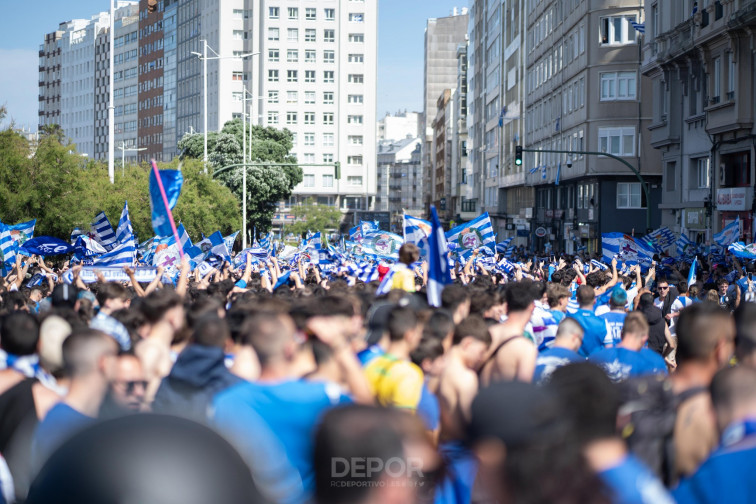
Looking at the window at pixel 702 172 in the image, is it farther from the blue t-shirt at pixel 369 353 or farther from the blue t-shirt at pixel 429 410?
the blue t-shirt at pixel 429 410

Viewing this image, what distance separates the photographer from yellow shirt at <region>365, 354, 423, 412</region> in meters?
5.73

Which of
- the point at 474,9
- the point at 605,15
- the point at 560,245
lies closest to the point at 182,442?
the point at 605,15

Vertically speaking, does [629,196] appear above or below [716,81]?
below

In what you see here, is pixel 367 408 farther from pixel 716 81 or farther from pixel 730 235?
pixel 716 81

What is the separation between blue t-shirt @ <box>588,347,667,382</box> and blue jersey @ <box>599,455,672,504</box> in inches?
139

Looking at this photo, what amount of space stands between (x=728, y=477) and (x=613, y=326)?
570 centimetres

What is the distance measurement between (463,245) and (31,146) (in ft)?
54.3

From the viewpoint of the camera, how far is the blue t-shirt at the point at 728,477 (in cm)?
371

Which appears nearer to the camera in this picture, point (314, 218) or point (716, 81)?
point (716, 81)

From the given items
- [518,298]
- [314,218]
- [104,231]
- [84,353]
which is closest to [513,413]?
[84,353]

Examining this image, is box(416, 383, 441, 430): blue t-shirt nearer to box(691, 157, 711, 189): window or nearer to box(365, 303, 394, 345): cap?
box(365, 303, 394, 345): cap

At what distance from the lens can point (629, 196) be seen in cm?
5012

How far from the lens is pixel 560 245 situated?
59.4 m

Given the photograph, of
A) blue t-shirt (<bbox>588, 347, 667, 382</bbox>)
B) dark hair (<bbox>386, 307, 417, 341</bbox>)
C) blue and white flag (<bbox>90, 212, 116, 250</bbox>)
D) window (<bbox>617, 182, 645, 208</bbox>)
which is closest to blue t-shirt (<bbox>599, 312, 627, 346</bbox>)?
blue t-shirt (<bbox>588, 347, 667, 382</bbox>)
